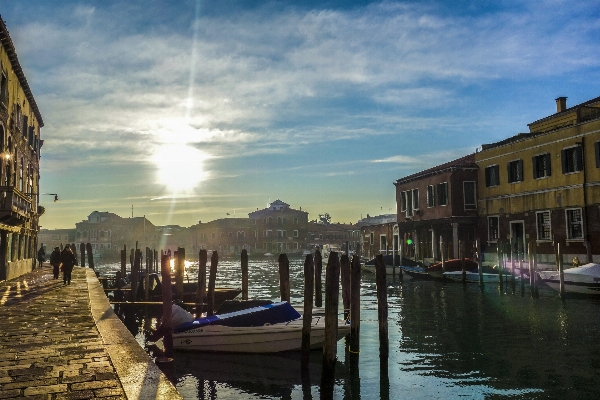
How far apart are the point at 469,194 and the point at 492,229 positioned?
2.75 metres

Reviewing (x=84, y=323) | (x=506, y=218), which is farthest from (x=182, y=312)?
(x=506, y=218)

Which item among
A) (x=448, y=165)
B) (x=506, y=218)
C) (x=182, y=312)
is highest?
(x=448, y=165)

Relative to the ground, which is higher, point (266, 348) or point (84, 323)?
point (84, 323)

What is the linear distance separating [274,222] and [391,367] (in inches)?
3283

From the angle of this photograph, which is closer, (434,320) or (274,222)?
(434,320)

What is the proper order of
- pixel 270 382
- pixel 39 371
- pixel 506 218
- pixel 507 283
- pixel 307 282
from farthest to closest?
pixel 506 218 < pixel 507 283 < pixel 307 282 < pixel 270 382 < pixel 39 371

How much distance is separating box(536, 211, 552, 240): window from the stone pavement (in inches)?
930

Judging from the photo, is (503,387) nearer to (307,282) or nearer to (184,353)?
(307,282)

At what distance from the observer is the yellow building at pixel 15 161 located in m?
21.4

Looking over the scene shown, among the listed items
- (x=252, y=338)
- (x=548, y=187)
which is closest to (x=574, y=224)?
(x=548, y=187)

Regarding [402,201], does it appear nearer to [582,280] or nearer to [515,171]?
[515,171]

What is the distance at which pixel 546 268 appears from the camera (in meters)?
27.4

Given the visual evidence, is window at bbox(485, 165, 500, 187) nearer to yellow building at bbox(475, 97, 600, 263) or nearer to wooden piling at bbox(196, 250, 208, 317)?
yellow building at bbox(475, 97, 600, 263)

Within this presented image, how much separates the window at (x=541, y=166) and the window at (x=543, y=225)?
6.58ft
